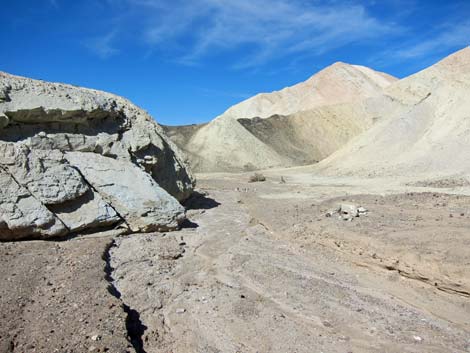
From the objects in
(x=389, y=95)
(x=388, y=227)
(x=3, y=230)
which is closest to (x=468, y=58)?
(x=389, y=95)

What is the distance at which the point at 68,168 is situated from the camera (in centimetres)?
781

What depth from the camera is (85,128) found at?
9.09 meters

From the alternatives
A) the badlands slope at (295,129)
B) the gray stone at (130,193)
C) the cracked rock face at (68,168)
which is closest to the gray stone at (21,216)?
the cracked rock face at (68,168)

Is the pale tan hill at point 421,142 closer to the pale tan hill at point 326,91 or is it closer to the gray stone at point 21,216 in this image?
the gray stone at point 21,216

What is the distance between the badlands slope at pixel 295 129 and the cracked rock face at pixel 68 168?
22488mm

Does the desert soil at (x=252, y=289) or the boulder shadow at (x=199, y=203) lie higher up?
the boulder shadow at (x=199, y=203)

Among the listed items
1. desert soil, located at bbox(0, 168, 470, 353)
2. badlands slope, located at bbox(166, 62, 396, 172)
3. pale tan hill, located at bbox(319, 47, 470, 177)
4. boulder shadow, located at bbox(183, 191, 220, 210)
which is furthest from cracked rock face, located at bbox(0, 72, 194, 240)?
badlands slope, located at bbox(166, 62, 396, 172)

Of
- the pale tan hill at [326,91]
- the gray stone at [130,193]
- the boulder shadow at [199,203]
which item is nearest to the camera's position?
the gray stone at [130,193]

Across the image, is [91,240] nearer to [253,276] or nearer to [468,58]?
[253,276]

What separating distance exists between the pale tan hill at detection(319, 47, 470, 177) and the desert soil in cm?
959

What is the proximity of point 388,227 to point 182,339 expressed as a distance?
16.9ft

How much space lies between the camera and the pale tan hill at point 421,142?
18.0 meters

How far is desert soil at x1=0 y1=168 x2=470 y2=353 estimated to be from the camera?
13.8 ft

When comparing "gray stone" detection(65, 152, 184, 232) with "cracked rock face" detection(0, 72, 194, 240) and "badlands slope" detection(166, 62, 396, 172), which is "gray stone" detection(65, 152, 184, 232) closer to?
"cracked rock face" detection(0, 72, 194, 240)
